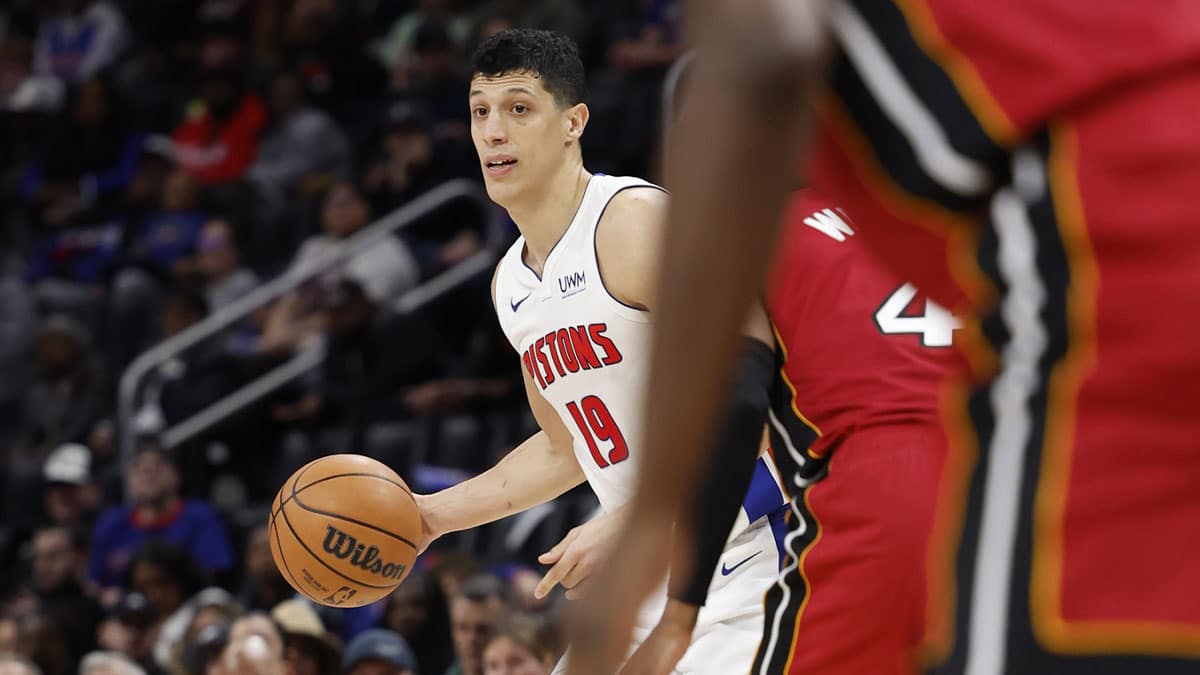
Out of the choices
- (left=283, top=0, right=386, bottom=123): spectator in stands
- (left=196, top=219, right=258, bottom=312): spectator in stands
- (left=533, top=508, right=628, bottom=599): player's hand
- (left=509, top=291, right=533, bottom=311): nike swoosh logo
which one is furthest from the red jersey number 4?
(left=283, top=0, right=386, bottom=123): spectator in stands

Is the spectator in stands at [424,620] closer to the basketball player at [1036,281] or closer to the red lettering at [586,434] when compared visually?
the red lettering at [586,434]

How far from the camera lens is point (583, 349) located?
14.0 feet

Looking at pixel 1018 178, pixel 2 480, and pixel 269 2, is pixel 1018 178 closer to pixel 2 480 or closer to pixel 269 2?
pixel 2 480

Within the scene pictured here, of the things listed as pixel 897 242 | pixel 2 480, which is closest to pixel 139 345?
pixel 2 480

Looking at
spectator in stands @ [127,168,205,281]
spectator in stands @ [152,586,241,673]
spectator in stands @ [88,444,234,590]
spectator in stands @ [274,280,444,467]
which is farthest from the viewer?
spectator in stands @ [127,168,205,281]

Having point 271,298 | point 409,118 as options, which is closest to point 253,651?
point 271,298

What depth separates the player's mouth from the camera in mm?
4652

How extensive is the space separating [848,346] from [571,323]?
1188mm

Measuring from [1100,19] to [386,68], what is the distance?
38.8ft

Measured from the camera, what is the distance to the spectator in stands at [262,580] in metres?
8.63

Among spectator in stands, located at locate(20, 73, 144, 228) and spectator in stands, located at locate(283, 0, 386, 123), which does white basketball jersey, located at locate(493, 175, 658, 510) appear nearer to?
spectator in stands, located at locate(283, 0, 386, 123)

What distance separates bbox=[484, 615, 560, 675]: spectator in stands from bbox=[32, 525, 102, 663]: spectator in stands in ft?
13.1

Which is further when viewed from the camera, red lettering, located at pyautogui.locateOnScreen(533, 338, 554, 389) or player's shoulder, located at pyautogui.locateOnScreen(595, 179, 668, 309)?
red lettering, located at pyautogui.locateOnScreen(533, 338, 554, 389)

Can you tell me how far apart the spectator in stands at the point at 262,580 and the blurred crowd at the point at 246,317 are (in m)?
0.02
